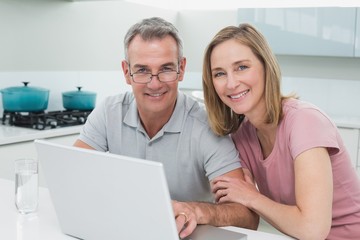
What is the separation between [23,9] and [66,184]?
2.27 m

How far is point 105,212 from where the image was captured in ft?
3.32

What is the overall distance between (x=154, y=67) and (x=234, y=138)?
388 mm

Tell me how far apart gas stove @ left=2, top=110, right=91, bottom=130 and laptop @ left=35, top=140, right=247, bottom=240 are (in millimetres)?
1658

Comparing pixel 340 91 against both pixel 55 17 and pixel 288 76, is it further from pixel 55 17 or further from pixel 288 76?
pixel 55 17

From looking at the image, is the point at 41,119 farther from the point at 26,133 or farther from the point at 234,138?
the point at 234,138

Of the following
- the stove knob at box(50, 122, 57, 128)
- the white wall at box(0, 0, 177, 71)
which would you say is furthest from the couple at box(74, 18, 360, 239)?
the white wall at box(0, 0, 177, 71)

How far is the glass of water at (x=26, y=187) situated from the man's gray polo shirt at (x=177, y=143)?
0.44 m

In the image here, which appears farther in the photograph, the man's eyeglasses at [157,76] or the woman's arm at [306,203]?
the man's eyeglasses at [157,76]

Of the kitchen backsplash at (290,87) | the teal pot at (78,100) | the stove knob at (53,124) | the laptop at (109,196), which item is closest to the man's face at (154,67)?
the laptop at (109,196)

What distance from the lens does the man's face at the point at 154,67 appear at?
1.59 meters

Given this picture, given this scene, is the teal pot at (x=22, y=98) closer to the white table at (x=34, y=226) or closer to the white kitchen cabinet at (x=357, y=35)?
the white table at (x=34, y=226)

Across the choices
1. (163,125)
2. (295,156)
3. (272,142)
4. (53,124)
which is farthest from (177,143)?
(53,124)

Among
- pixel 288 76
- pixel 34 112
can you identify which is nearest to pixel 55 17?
pixel 34 112

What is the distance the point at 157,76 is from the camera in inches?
63.3
